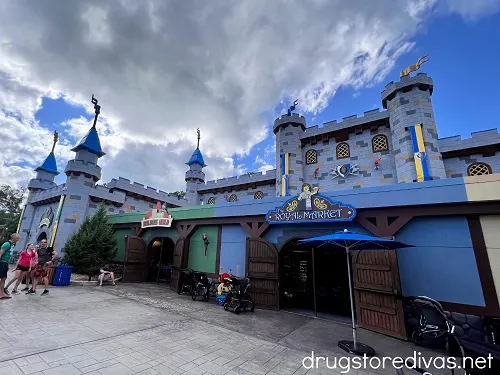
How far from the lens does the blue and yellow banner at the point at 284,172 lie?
1487cm

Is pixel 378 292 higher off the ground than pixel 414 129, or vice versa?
pixel 414 129

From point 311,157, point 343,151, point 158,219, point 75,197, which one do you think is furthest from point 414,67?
point 75,197

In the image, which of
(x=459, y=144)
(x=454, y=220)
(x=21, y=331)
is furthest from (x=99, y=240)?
(x=459, y=144)

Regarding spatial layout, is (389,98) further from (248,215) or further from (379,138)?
(248,215)

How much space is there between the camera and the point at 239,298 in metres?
7.85

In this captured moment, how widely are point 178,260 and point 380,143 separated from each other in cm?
1284

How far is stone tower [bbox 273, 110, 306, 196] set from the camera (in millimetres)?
14918

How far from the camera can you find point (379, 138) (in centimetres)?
1363

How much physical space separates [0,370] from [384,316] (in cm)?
783

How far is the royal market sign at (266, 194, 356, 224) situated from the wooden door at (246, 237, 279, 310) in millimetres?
1110

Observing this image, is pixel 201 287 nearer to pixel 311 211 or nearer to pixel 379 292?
pixel 311 211

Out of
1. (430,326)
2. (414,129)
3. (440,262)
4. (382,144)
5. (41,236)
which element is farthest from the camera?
(41,236)

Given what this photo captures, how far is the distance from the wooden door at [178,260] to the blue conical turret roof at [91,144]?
9644mm

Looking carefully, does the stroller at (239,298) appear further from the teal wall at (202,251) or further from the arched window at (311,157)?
the arched window at (311,157)
